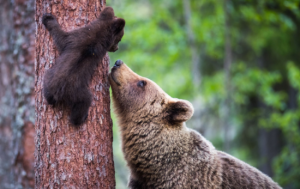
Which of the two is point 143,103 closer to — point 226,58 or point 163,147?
point 163,147

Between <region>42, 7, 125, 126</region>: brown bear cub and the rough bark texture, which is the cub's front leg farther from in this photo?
the rough bark texture

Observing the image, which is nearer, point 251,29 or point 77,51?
point 77,51

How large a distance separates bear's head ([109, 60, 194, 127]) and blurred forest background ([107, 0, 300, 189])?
5.54m

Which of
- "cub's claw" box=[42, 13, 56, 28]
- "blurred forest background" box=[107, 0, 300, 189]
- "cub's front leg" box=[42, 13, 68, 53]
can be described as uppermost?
"blurred forest background" box=[107, 0, 300, 189]

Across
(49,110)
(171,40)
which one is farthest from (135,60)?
(49,110)

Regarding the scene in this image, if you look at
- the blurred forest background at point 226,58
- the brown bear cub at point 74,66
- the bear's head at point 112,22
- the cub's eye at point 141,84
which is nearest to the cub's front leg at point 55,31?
the brown bear cub at point 74,66

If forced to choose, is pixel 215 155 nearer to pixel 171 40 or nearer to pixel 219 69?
pixel 171 40

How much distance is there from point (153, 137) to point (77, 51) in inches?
59.9

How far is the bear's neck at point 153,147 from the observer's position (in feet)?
12.0

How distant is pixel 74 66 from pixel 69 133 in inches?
26.6

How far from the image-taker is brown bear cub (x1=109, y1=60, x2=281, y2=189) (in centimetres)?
362

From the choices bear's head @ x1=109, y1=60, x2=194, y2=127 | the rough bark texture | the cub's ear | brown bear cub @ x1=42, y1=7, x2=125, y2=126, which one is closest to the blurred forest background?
the rough bark texture

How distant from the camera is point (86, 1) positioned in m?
3.09

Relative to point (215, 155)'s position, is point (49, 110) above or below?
above
